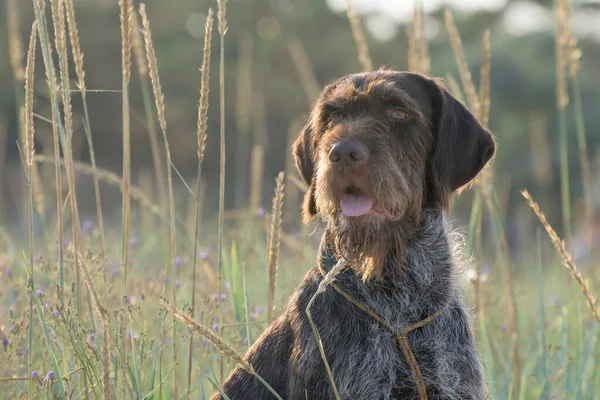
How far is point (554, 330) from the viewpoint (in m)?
4.88

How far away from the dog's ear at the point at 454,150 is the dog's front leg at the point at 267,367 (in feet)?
2.89

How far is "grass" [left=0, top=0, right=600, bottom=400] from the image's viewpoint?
2861 mm

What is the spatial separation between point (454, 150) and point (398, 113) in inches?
11.4

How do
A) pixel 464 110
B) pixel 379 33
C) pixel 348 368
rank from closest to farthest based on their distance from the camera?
pixel 348 368 < pixel 464 110 < pixel 379 33

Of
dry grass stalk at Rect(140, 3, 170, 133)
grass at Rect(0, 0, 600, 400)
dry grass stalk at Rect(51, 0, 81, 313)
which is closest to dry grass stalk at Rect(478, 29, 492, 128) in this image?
grass at Rect(0, 0, 600, 400)

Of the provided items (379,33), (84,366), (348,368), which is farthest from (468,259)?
(379,33)

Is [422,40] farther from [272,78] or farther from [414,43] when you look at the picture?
[272,78]

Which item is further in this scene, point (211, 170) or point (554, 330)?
point (211, 170)

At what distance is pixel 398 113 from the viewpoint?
3.43m

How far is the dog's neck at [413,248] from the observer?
3.41 m

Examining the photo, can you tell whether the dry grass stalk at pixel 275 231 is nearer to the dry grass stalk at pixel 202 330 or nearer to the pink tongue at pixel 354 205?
the pink tongue at pixel 354 205

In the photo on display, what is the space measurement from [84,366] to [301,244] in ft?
7.03

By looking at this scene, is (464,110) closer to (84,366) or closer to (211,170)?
(84,366)

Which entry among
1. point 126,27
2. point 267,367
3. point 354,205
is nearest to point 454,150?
point 354,205
